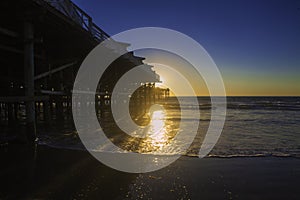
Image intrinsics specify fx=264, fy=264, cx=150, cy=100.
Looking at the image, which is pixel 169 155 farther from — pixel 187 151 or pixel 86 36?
pixel 86 36

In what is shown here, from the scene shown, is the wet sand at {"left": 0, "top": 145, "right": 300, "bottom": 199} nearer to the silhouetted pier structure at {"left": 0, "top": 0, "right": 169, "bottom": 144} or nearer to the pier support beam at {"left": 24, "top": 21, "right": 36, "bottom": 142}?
the pier support beam at {"left": 24, "top": 21, "right": 36, "bottom": 142}

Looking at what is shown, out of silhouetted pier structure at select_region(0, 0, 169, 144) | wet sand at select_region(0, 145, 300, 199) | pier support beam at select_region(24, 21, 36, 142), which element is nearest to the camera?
wet sand at select_region(0, 145, 300, 199)

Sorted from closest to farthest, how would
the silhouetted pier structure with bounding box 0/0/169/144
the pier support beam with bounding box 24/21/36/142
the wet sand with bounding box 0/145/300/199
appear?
1. the wet sand with bounding box 0/145/300/199
2. the silhouetted pier structure with bounding box 0/0/169/144
3. the pier support beam with bounding box 24/21/36/142

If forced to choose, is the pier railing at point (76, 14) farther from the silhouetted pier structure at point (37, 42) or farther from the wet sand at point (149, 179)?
the wet sand at point (149, 179)

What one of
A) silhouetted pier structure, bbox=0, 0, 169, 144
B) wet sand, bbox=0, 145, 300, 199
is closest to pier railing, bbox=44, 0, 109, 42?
silhouetted pier structure, bbox=0, 0, 169, 144

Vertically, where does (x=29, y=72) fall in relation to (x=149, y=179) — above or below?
above

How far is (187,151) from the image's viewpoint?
24.8 feet

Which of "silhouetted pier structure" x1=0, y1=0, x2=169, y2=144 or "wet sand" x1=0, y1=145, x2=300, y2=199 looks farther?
"silhouetted pier structure" x1=0, y1=0, x2=169, y2=144

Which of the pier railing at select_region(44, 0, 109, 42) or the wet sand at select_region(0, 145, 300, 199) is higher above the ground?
the pier railing at select_region(44, 0, 109, 42)

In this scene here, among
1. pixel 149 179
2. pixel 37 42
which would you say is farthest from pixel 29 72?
pixel 149 179

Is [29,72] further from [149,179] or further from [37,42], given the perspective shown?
[149,179]

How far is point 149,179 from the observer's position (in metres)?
4.82

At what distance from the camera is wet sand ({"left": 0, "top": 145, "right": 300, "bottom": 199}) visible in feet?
13.3

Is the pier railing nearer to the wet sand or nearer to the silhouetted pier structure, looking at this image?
the silhouetted pier structure
